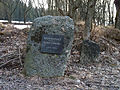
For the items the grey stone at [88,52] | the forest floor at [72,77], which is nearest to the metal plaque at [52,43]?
the forest floor at [72,77]

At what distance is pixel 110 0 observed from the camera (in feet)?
64.8

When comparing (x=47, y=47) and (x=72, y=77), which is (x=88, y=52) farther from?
(x=47, y=47)

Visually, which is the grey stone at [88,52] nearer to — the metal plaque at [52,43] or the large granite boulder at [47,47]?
the large granite boulder at [47,47]

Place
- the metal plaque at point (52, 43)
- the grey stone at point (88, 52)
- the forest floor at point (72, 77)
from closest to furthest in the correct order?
the forest floor at point (72, 77) → the metal plaque at point (52, 43) → the grey stone at point (88, 52)

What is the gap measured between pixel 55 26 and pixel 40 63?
3.10ft

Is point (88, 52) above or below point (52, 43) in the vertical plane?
below

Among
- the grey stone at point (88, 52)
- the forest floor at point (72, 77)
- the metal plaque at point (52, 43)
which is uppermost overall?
the metal plaque at point (52, 43)

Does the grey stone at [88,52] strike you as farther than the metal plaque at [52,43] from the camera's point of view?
Yes

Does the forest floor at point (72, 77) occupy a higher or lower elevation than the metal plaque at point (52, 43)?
lower

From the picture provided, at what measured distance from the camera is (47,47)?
12.6ft

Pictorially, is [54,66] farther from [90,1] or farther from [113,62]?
[90,1]

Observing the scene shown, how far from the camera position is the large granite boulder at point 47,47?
3852mm

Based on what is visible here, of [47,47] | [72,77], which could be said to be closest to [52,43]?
[47,47]

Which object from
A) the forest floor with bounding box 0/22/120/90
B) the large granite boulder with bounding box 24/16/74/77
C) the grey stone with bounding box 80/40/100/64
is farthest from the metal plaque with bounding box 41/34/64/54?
the grey stone with bounding box 80/40/100/64
